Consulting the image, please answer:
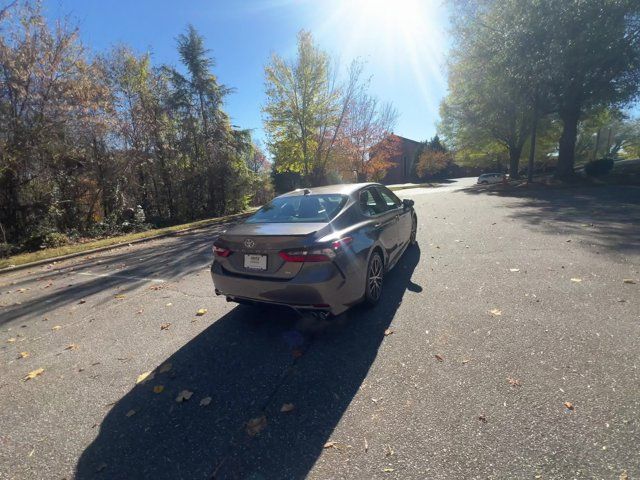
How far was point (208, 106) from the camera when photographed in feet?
Result: 64.7


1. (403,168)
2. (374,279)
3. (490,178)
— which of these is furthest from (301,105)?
(403,168)

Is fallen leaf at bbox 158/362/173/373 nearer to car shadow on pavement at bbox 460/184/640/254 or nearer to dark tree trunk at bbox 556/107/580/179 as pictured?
car shadow on pavement at bbox 460/184/640/254

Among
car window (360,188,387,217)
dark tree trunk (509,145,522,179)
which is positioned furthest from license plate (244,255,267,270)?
dark tree trunk (509,145,522,179)

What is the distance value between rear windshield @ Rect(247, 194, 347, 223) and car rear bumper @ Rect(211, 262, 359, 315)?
75cm

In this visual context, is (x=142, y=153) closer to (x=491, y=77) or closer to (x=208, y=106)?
(x=208, y=106)

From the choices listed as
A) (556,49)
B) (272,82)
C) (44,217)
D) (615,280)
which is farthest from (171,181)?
(556,49)

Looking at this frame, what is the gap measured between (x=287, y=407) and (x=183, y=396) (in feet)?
3.09

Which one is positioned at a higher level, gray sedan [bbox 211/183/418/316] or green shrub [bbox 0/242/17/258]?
gray sedan [bbox 211/183/418/316]

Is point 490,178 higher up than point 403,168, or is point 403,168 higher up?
point 403,168

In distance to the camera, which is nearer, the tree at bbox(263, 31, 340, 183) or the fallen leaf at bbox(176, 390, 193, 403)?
the fallen leaf at bbox(176, 390, 193, 403)

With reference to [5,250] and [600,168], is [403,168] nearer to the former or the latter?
[600,168]

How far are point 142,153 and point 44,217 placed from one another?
230 inches

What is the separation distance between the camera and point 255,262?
3285mm

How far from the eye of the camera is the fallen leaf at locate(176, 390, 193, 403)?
2555 millimetres
